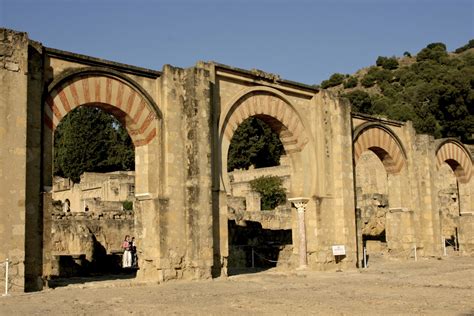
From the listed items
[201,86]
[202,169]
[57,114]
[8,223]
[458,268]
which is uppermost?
[201,86]

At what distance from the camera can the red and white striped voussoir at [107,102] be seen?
9.50 m

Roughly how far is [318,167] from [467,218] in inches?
288

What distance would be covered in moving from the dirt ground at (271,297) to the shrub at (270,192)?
2088 centimetres

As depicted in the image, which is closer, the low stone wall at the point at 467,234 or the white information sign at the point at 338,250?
the white information sign at the point at 338,250

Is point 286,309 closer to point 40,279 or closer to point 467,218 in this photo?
point 40,279

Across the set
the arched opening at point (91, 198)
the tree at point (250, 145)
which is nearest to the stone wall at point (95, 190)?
the arched opening at point (91, 198)

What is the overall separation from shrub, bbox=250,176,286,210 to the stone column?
19037 mm

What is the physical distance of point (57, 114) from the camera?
9.48m

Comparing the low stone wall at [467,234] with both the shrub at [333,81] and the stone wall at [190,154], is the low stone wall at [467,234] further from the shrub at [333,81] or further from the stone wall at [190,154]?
the shrub at [333,81]

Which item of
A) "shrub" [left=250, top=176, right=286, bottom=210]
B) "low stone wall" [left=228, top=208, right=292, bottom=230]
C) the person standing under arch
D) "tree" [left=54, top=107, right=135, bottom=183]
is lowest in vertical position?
the person standing under arch

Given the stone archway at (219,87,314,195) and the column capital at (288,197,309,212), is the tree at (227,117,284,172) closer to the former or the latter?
the stone archway at (219,87,314,195)

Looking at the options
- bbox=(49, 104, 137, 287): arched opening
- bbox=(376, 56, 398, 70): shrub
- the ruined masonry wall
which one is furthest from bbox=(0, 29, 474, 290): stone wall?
bbox=(376, 56, 398, 70): shrub

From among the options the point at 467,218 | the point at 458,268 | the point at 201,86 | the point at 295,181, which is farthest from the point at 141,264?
the point at 467,218

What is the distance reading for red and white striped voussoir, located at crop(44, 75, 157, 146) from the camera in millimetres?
9500
